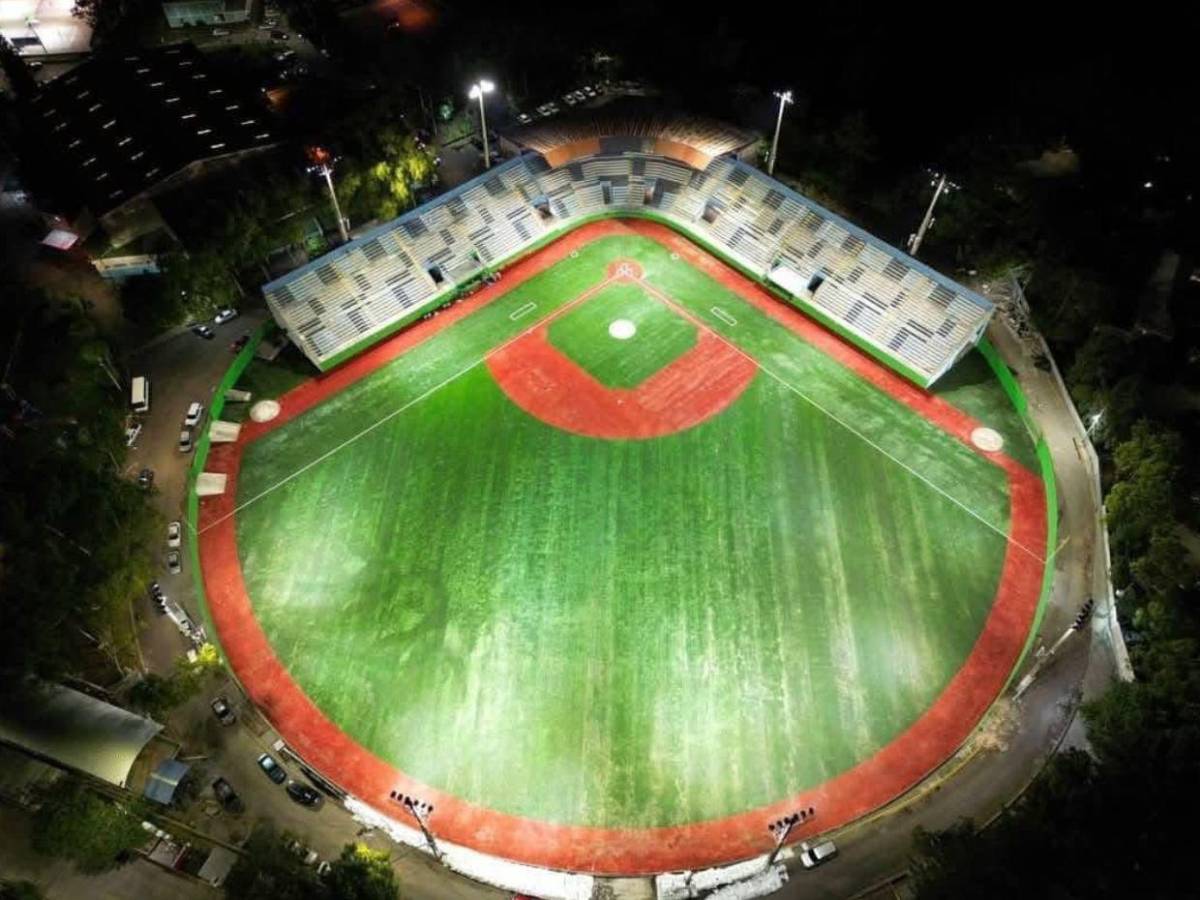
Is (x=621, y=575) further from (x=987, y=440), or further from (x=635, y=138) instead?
(x=635, y=138)

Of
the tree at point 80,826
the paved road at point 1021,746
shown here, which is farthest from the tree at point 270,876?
the paved road at point 1021,746

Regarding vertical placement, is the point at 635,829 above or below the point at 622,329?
below

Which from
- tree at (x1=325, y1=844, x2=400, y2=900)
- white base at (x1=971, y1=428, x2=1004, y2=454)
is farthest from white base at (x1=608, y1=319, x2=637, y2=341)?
tree at (x1=325, y1=844, x2=400, y2=900)

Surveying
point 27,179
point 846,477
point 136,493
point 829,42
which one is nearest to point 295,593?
point 136,493

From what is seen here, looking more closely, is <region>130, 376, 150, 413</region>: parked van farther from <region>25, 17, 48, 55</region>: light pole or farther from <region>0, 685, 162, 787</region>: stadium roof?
<region>25, 17, 48, 55</region>: light pole

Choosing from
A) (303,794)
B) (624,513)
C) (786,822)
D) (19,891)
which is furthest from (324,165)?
(786,822)

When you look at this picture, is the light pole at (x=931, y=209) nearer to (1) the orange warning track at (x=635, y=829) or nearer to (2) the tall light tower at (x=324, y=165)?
(1) the orange warning track at (x=635, y=829)

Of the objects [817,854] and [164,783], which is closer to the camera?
[817,854]
